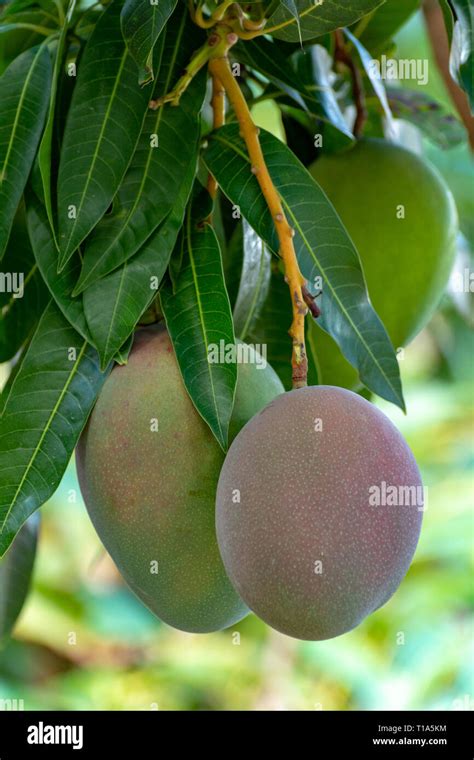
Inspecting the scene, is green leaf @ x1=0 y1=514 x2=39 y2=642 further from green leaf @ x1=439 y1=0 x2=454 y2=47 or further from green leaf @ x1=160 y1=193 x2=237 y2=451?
green leaf @ x1=439 y1=0 x2=454 y2=47

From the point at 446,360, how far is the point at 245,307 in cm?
110

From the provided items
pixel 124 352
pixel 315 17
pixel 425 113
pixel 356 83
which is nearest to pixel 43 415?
pixel 124 352

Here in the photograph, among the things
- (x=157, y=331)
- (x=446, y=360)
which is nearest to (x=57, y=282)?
(x=157, y=331)

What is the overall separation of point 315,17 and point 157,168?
0.12 meters

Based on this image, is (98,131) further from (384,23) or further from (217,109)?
(384,23)

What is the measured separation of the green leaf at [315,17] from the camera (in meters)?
0.49

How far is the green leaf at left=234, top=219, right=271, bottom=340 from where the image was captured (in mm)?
603

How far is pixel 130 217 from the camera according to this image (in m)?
0.52

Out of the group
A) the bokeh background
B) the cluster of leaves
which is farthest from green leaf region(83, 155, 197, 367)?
the bokeh background

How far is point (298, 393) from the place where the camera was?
1.48 feet

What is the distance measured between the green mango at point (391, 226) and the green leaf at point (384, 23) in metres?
0.14

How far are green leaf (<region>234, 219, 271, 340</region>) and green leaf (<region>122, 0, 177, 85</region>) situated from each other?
15 cm

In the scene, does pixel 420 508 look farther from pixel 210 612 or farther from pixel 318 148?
pixel 318 148
